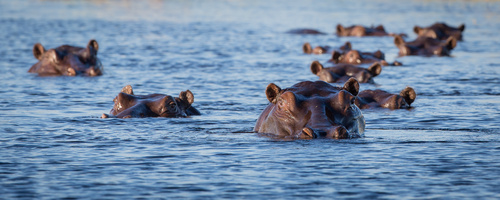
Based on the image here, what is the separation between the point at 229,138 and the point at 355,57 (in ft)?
41.7

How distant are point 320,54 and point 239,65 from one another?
4.99 metres

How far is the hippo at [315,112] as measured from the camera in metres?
11.1

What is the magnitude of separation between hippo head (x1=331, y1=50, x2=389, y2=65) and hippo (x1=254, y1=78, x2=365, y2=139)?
12771 mm

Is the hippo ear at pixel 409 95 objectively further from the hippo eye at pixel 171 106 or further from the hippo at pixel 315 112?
the hippo at pixel 315 112

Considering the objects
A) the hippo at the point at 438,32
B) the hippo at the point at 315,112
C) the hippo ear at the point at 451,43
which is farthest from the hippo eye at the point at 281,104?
the hippo at the point at 438,32

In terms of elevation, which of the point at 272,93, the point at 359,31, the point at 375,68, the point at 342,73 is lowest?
the point at 342,73

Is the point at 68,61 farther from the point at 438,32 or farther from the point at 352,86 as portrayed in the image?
the point at 438,32

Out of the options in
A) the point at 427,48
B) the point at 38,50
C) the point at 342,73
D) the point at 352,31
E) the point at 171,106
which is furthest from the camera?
the point at 352,31

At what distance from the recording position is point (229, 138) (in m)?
12.3

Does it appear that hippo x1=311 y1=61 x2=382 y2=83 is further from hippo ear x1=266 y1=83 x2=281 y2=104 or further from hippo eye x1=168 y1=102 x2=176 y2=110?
hippo ear x1=266 y1=83 x2=281 y2=104

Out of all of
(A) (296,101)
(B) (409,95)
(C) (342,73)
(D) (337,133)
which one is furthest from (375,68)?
(D) (337,133)

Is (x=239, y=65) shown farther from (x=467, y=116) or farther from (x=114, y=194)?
(x=114, y=194)

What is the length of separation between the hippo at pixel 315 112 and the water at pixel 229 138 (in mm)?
209

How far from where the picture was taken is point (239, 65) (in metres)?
25.3
